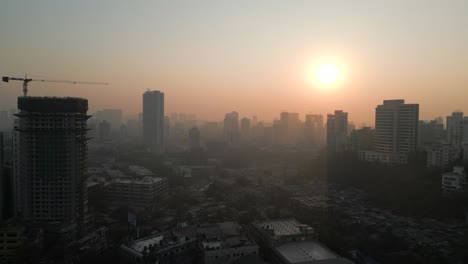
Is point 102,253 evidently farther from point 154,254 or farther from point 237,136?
point 237,136

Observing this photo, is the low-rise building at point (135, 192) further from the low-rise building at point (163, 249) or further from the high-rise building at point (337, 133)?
the high-rise building at point (337, 133)

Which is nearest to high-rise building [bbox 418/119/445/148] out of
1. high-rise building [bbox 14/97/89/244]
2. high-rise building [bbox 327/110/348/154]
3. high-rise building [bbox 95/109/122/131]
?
high-rise building [bbox 327/110/348/154]

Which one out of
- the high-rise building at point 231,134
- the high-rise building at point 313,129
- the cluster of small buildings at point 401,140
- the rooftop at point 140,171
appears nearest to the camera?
the cluster of small buildings at point 401,140

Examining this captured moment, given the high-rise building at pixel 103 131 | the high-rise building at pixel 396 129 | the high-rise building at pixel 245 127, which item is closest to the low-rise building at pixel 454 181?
the high-rise building at pixel 396 129

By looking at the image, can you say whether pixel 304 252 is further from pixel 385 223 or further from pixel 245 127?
pixel 245 127

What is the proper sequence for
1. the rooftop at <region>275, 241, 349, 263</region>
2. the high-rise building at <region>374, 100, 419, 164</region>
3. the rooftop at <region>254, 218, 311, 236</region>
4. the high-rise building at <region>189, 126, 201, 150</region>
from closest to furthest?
1. the rooftop at <region>275, 241, 349, 263</region>
2. the rooftop at <region>254, 218, 311, 236</region>
3. the high-rise building at <region>374, 100, 419, 164</region>
4. the high-rise building at <region>189, 126, 201, 150</region>

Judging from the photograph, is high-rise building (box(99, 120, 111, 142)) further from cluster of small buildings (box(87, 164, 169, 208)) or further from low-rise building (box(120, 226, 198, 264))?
low-rise building (box(120, 226, 198, 264))

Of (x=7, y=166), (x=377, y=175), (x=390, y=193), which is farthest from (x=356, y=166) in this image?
(x=7, y=166)

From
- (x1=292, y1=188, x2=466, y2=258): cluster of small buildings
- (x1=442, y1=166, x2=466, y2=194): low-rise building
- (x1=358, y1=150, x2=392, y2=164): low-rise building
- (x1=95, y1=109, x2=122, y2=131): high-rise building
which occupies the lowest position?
(x1=292, y1=188, x2=466, y2=258): cluster of small buildings
